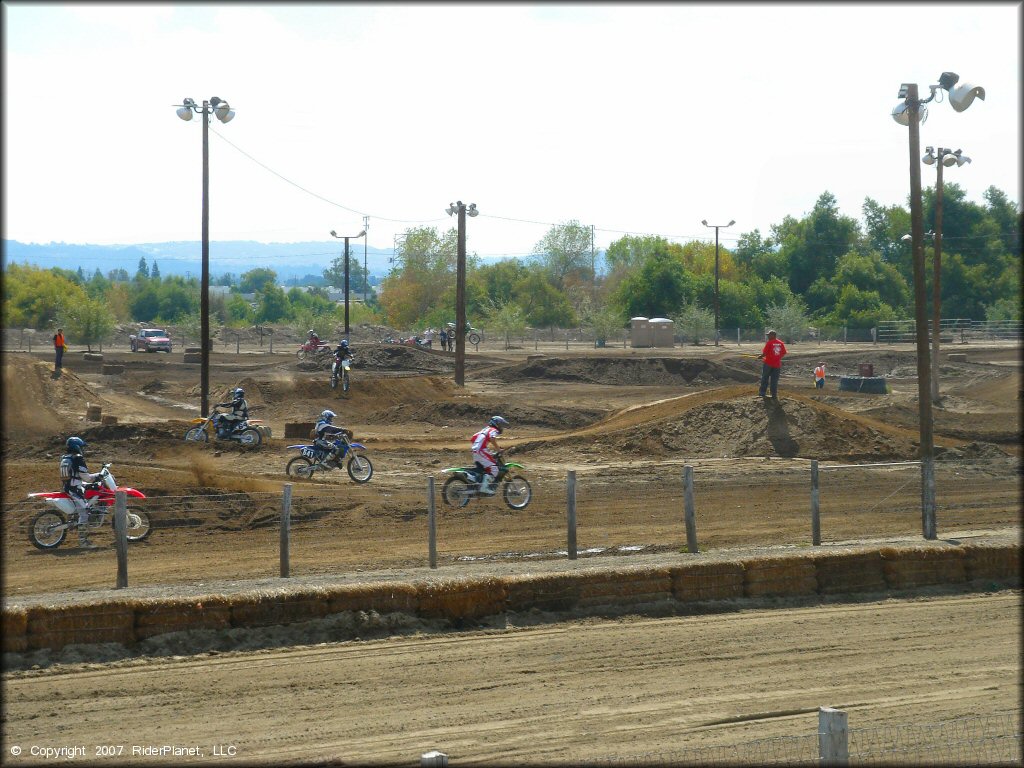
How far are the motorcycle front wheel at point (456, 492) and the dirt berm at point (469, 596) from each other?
375cm

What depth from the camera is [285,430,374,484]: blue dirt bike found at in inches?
790

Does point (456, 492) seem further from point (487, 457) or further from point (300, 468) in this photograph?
point (300, 468)

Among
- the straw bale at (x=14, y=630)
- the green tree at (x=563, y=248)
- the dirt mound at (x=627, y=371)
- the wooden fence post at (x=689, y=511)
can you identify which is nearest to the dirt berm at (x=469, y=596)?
the straw bale at (x=14, y=630)

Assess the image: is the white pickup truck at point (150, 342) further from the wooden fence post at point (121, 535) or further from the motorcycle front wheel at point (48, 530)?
the wooden fence post at point (121, 535)

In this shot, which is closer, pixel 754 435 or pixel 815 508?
pixel 815 508

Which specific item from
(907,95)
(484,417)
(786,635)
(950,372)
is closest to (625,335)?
(950,372)

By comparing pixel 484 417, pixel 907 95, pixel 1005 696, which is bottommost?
pixel 1005 696

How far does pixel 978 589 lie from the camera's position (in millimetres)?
12648

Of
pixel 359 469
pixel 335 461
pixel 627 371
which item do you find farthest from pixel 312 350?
pixel 359 469

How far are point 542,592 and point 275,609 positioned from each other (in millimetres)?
2746

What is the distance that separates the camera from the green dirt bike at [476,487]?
17188 mm

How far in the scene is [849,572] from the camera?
12.2 meters

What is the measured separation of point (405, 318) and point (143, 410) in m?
85.5

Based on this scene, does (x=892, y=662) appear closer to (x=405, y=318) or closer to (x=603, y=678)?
(x=603, y=678)
